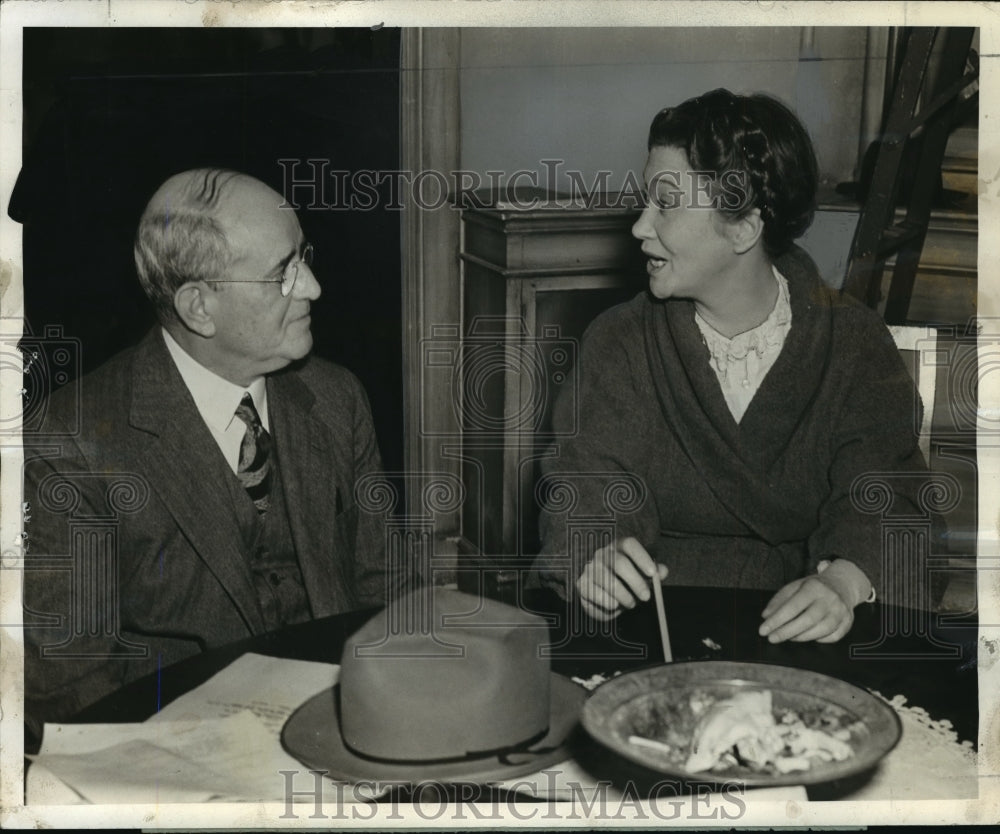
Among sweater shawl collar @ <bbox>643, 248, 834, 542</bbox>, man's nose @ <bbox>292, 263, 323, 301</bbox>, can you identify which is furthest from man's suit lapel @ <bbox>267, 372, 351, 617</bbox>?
sweater shawl collar @ <bbox>643, 248, 834, 542</bbox>

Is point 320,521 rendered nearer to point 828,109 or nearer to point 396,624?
point 396,624

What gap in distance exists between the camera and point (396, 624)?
5.99ft

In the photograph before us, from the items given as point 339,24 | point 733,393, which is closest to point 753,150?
point 733,393

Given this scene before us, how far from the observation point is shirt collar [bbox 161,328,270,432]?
1.79 metres

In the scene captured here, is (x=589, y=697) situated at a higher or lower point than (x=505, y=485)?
lower

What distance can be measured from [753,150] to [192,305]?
88cm

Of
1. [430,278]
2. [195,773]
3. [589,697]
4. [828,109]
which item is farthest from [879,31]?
[195,773]

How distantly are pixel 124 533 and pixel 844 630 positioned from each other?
1.07 metres

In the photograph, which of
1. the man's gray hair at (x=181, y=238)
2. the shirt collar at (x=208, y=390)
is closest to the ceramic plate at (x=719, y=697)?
the shirt collar at (x=208, y=390)

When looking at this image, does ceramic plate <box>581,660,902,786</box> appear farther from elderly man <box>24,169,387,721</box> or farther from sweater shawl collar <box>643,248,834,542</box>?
elderly man <box>24,169,387,721</box>

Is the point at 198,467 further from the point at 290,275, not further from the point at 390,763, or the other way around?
the point at 390,763

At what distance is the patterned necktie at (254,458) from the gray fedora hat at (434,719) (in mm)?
367

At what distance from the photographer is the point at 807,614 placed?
5.59 feet

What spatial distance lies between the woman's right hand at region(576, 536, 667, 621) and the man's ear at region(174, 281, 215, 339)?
2.29 feet
